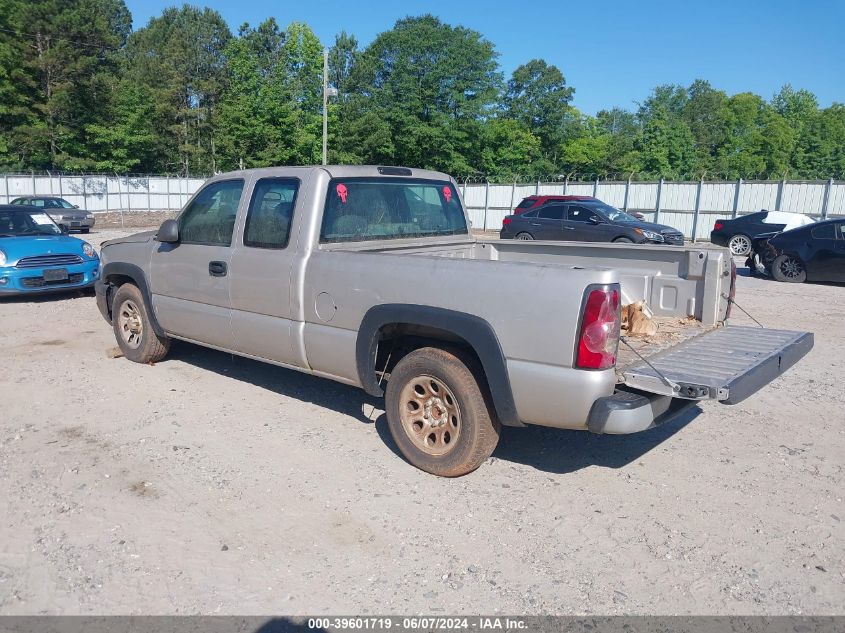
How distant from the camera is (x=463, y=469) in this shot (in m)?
4.38

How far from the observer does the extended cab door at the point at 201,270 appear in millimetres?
5785

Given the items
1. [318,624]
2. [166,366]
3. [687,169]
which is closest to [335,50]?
[687,169]

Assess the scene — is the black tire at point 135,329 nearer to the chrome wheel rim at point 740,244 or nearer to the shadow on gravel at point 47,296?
the shadow on gravel at point 47,296

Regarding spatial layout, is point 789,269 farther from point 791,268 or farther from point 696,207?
point 696,207

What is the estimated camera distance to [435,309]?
167 inches

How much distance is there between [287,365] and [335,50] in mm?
71481

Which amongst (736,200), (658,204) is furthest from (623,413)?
(658,204)

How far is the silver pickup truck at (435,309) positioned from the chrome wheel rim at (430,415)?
0.01 meters

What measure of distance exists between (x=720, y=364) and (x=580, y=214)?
1567 cm

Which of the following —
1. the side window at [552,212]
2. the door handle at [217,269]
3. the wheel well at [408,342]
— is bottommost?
the wheel well at [408,342]

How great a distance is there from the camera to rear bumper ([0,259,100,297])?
33.5 ft

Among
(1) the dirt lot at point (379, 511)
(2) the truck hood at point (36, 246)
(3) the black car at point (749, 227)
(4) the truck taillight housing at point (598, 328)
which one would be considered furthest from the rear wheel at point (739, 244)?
(4) the truck taillight housing at point (598, 328)

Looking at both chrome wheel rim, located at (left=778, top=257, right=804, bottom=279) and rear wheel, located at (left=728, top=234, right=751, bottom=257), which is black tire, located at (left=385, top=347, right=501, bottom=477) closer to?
chrome wheel rim, located at (left=778, top=257, right=804, bottom=279)

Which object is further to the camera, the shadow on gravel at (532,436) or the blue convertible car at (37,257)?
the blue convertible car at (37,257)
